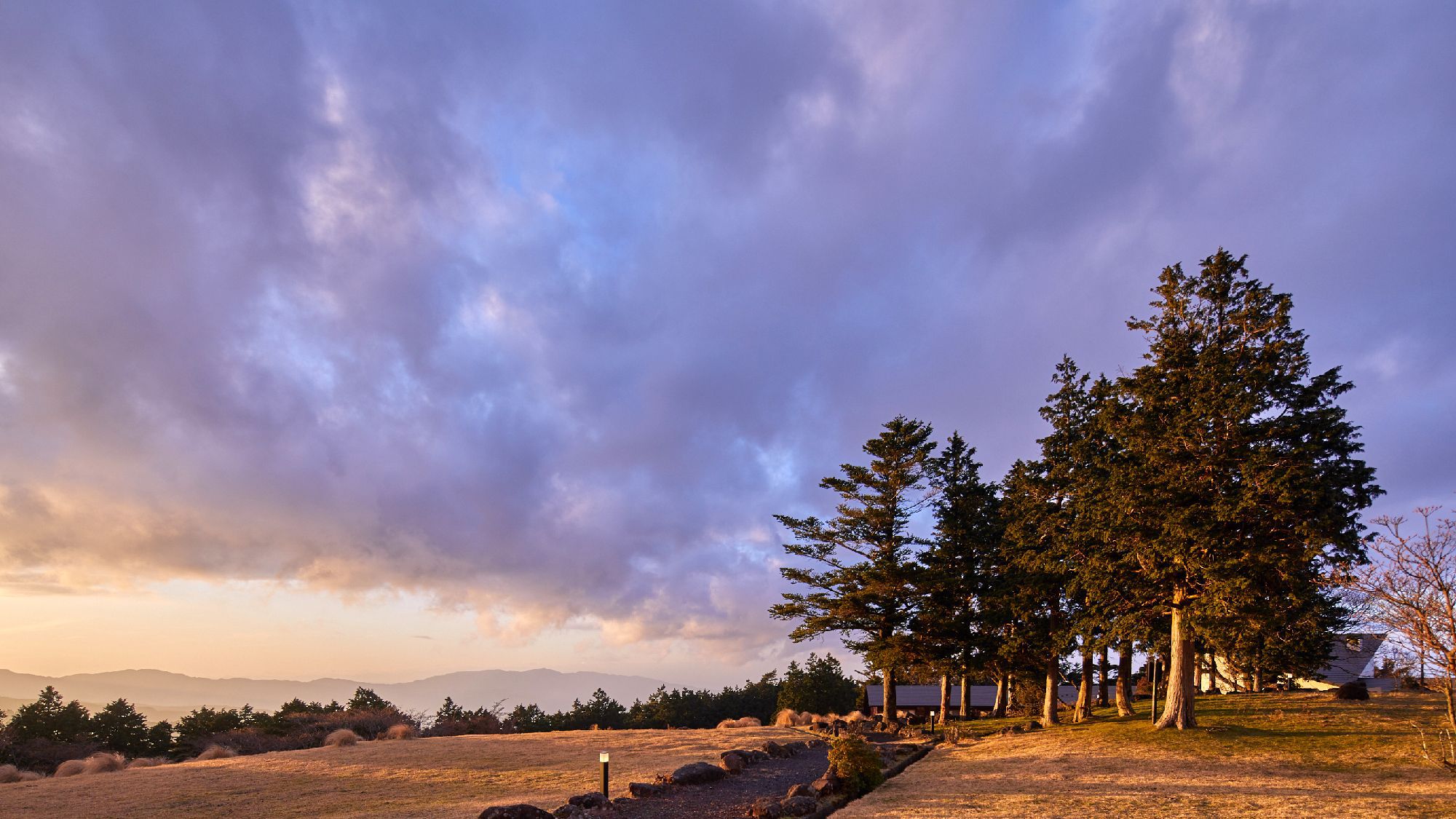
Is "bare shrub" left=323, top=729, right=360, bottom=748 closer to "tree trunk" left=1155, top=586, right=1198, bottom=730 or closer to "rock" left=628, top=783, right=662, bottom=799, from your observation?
"rock" left=628, top=783, right=662, bottom=799

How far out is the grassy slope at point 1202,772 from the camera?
1459cm

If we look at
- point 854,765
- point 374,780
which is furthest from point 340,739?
point 854,765

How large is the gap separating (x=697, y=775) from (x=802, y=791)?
356 centimetres

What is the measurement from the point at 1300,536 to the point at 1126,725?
922 cm

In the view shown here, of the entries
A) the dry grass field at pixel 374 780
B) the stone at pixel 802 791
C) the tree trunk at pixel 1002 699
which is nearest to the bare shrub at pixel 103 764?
the dry grass field at pixel 374 780

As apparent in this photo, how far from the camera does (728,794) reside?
17.4m

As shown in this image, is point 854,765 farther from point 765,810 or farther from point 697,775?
point 697,775

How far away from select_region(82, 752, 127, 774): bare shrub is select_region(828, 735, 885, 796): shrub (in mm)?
25102

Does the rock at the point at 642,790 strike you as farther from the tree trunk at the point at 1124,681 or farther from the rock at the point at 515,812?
the tree trunk at the point at 1124,681

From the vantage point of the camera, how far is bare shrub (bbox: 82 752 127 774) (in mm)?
24734

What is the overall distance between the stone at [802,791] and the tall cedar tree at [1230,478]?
15.5 metres

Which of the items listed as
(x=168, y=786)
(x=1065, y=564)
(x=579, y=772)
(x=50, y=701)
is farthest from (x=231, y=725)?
(x=1065, y=564)

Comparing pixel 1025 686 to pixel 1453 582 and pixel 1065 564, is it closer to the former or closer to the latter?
pixel 1065 564

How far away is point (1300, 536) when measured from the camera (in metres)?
23.9
